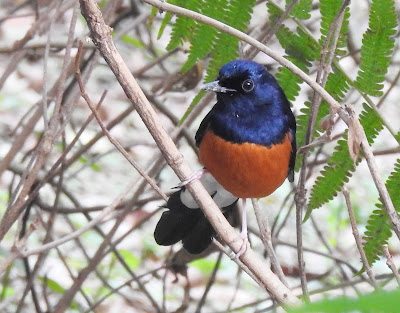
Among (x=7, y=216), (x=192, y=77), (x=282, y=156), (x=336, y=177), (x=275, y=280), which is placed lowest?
(x=275, y=280)

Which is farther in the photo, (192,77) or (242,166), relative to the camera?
(192,77)

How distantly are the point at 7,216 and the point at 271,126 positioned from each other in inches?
41.2

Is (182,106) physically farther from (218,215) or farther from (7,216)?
(218,215)

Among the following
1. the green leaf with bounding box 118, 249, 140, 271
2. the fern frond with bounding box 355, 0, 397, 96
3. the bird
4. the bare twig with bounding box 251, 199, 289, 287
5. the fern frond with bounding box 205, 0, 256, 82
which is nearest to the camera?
the bare twig with bounding box 251, 199, 289, 287

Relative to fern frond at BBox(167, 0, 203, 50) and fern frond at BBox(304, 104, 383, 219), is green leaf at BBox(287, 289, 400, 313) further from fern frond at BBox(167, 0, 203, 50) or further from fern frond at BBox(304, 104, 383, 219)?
fern frond at BBox(167, 0, 203, 50)

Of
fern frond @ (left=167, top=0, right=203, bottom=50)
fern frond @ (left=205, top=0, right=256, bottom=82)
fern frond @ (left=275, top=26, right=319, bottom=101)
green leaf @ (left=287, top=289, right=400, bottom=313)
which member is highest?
fern frond @ (left=167, top=0, right=203, bottom=50)

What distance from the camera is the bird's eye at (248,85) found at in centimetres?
253

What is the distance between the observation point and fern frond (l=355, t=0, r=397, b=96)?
2256 millimetres

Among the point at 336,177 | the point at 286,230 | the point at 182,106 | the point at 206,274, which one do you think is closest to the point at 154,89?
the point at 336,177

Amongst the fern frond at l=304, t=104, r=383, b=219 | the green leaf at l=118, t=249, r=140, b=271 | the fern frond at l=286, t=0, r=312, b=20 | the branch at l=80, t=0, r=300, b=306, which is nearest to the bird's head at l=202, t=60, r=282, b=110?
the fern frond at l=286, t=0, r=312, b=20

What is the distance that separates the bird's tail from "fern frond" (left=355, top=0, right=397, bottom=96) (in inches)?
37.3

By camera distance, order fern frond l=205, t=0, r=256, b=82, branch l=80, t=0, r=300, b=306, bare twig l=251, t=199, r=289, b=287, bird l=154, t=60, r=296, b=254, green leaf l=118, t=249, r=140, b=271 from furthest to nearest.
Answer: green leaf l=118, t=249, r=140, b=271, bird l=154, t=60, r=296, b=254, fern frond l=205, t=0, r=256, b=82, bare twig l=251, t=199, r=289, b=287, branch l=80, t=0, r=300, b=306

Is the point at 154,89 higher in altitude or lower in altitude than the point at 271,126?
higher

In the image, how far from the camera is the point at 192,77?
11.1 ft
